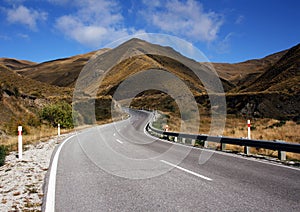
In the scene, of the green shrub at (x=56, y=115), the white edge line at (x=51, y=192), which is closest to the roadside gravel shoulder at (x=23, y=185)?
the white edge line at (x=51, y=192)

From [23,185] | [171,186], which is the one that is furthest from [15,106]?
[171,186]

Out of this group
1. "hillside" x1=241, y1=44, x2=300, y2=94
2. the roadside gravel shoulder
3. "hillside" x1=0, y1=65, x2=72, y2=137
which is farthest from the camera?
"hillside" x1=241, y1=44, x2=300, y2=94

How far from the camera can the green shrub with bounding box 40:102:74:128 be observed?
1313 inches

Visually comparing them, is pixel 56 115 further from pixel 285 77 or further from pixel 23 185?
pixel 285 77

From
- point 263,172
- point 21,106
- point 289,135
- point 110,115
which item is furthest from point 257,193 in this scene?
point 110,115

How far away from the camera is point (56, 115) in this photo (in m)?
33.4

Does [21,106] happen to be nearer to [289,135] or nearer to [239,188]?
[289,135]

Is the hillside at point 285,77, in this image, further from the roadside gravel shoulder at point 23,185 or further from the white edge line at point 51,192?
the white edge line at point 51,192

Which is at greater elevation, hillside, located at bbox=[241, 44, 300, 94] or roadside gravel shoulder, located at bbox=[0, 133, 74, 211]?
hillside, located at bbox=[241, 44, 300, 94]

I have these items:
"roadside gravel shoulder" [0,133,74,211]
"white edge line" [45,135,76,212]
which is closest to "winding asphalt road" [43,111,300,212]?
"white edge line" [45,135,76,212]

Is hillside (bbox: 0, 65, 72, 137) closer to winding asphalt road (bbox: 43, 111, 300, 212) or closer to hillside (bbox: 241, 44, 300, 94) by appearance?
winding asphalt road (bbox: 43, 111, 300, 212)

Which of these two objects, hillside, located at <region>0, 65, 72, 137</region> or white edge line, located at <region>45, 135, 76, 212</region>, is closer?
white edge line, located at <region>45, 135, 76, 212</region>

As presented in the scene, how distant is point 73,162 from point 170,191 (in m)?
4.93

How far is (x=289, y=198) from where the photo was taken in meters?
5.16
